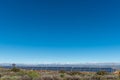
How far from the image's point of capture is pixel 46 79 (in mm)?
23031

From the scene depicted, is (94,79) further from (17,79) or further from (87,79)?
(17,79)

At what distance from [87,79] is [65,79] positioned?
2.55m

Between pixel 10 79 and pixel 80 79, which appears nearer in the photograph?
pixel 10 79

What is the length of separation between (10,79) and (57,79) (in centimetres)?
521

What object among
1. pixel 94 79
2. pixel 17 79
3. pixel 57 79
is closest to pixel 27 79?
pixel 17 79

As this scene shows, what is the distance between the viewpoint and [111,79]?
25.3 metres

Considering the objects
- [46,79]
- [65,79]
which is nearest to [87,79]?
[65,79]

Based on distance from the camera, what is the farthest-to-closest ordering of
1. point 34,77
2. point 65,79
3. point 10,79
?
point 65,79 → point 34,77 → point 10,79

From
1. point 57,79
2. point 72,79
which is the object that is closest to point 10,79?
point 57,79

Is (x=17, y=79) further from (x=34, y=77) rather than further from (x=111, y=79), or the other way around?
(x=111, y=79)

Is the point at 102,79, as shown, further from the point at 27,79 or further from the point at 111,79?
the point at 27,79

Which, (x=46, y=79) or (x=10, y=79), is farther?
(x=46, y=79)

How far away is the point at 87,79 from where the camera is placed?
25531 millimetres

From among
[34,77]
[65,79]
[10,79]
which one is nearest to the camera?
[10,79]
